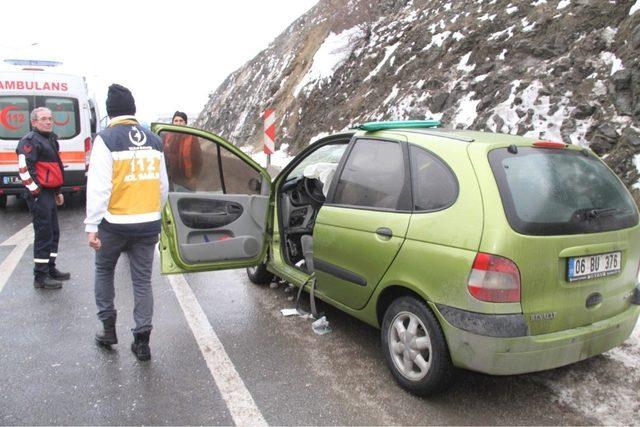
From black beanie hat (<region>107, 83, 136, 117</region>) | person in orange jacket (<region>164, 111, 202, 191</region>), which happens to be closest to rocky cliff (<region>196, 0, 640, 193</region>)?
person in orange jacket (<region>164, 111, 202, 191</region>)

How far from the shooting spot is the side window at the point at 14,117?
360 inches

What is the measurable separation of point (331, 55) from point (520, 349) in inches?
616

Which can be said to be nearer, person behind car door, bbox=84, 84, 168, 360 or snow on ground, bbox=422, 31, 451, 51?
person behind car door, bbox=84, 84, 168, 360

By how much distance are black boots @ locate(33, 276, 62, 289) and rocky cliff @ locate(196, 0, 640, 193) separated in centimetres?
659

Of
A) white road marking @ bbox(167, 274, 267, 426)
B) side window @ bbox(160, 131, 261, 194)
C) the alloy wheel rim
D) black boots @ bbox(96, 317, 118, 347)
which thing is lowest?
white road marking @ bbox(167, 274, 267, 426)

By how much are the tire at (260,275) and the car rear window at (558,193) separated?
113 inches

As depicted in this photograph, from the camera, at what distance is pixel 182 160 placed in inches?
173

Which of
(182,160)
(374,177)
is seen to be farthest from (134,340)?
(374,177)

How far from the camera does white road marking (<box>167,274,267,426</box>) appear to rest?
2885 millimetres

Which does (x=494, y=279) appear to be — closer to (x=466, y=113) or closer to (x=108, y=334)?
(x=108, y=334)

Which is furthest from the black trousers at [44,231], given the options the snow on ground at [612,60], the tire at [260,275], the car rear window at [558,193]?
the snow on ground at [612,60]

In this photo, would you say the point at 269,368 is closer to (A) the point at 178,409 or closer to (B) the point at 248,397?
(B) the point at 248,397

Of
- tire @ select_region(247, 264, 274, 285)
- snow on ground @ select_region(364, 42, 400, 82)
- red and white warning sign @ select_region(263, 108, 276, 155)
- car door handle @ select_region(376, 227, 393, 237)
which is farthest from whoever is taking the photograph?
snow on ground @ select_region(364, 42, 400, 82)

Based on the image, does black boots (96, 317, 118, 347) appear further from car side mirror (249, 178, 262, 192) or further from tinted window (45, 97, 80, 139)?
tinted window (45, 97, 80, 139)
